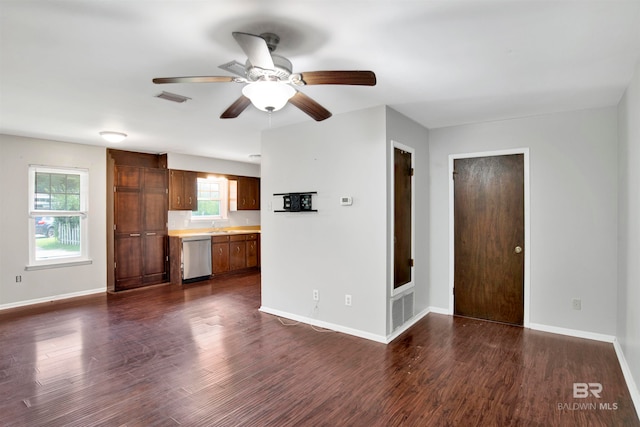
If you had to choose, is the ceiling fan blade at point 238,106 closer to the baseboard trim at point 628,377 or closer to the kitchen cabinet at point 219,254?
the baseboard trim at point 628,377

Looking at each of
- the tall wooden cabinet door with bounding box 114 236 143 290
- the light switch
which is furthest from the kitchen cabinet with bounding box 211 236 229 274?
the light switch

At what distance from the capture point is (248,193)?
800 cm

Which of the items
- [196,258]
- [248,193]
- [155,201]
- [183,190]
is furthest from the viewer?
[248,193]

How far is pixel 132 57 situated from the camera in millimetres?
2391

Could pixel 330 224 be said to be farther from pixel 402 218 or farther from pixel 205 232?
pixel 205 232

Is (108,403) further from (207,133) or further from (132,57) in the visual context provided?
(207,133)

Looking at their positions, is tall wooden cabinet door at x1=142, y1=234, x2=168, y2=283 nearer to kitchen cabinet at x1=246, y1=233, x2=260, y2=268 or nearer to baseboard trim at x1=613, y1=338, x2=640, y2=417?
kitchen cabinet at x1=246, y1=233, x2=260, y2=268

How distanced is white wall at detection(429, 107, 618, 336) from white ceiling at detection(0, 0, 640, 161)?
0.28 m

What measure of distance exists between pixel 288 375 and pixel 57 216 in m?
4.73

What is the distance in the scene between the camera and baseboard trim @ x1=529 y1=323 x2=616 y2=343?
140 inches

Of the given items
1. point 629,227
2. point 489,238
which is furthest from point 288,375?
point 629,227

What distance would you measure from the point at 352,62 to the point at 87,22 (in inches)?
64.5

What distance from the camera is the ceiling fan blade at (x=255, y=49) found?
1.68 m

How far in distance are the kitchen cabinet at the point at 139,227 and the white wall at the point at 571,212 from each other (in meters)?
5.48
